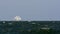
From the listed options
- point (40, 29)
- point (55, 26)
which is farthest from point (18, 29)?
point (55, 26)

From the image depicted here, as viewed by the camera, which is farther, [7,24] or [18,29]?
[7,24]

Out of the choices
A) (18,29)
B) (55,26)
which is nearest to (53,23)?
(55,26)

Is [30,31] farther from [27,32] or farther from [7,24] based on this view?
[7,24]

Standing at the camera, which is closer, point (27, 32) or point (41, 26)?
point (27, 32)

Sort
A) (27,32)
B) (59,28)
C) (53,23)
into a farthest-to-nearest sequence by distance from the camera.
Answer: (53,23) < (59,28) < (27,32)

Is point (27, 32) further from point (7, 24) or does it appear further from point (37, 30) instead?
point (7, 24)

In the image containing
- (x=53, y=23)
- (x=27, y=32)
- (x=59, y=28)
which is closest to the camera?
(x=27, y=32)
